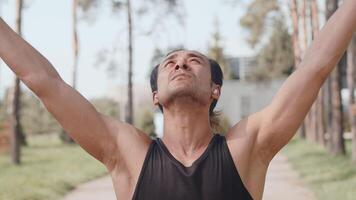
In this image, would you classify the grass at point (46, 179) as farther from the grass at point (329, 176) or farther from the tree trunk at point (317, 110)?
the tree trunk at point (317, 110)

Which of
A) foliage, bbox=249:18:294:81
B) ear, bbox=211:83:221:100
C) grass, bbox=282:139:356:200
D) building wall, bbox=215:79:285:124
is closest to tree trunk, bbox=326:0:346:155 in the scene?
grass, bbox=282:139:356:200

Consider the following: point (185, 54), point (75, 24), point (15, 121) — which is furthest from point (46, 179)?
point (75, 24)

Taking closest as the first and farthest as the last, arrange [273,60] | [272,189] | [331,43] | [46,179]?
[331,43], [272,189], [46,179], [273,60]

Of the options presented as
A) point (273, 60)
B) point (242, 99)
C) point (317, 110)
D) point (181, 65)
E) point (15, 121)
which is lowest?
point (242, 99)

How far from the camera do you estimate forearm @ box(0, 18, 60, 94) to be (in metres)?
2.12

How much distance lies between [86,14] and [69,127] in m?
25.1

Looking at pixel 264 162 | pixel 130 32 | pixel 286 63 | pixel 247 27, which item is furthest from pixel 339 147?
pixel 286 63

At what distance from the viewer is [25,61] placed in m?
2.13

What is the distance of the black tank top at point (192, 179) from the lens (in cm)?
203

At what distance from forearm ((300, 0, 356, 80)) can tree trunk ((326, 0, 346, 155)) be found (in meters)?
14.1

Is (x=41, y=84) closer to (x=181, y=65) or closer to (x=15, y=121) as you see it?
(x=181, y=65)

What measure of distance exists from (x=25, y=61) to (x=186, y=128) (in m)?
0.58

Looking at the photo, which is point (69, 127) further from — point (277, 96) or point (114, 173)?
point (277, 96)

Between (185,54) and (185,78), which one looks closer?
(185,78)
